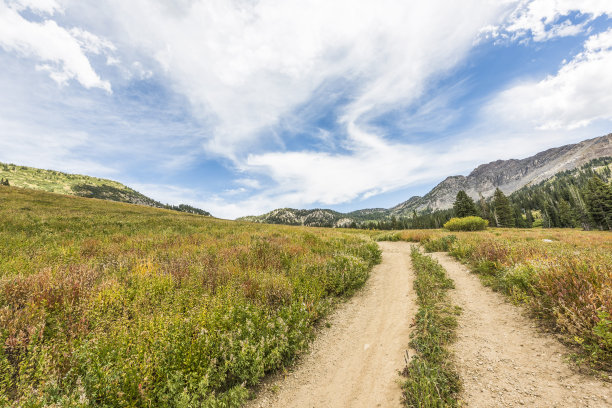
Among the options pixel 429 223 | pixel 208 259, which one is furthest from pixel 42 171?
pixel 429 223

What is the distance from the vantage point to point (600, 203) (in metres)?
53.6

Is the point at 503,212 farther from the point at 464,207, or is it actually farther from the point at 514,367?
the point at 514,367

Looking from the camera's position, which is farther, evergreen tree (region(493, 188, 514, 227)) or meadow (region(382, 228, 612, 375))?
evergreen tree (region(493, 188, 514, 227))

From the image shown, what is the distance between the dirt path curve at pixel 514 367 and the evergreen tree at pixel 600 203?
7949 centimetres

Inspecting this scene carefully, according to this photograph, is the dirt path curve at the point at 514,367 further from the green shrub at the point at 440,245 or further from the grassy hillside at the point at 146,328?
the green shrub at the point at 440,245

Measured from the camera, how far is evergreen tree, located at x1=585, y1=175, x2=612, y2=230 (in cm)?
5247

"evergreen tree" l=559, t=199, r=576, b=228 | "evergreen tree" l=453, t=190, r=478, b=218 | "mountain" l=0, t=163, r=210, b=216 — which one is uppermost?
"mountain" l=0, t=163, r=210, b=216

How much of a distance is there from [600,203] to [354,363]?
85106 millimetres

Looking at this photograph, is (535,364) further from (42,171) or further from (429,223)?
(42,171)

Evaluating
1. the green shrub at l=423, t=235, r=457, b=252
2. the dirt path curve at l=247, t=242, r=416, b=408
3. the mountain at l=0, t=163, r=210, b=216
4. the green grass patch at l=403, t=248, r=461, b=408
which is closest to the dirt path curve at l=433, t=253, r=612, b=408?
the green grass patch at l=403, t=248, r=461, b=408

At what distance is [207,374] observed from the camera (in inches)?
149

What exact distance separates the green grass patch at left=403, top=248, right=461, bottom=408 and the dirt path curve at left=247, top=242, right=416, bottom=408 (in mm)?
315

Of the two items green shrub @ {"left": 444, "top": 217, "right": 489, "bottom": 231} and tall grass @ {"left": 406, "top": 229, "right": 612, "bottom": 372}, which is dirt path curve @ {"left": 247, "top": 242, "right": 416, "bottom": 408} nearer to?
tall grass @ {"left": 406, "top": 229, "right": 612, "bottom": 372}

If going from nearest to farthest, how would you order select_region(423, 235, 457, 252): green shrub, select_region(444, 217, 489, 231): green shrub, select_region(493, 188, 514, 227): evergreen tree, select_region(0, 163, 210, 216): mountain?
select_region(423, 235, 457, 252): green shrub < select_region(444, 217, 489, 231): green shrub < select_region(493, 188, 514, 227): evergreen tree < select_region(0, 163, 210, 216): mountain
